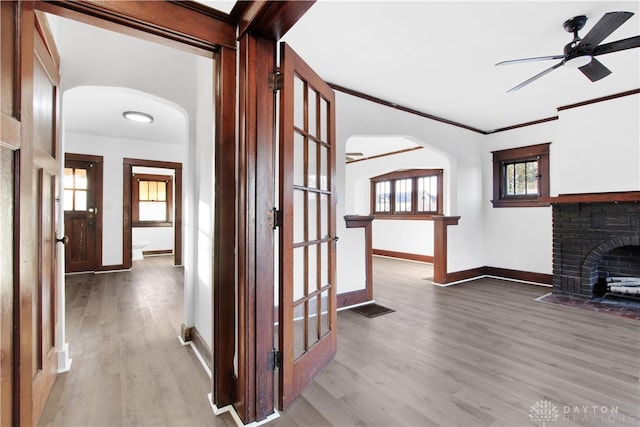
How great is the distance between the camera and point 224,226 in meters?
1.67

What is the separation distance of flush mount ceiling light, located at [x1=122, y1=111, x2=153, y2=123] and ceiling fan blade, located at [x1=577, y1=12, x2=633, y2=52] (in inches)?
191

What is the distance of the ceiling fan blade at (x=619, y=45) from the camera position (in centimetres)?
208

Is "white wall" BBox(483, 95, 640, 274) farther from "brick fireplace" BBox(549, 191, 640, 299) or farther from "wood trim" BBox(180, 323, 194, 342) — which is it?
"wood trim" BBox(180, 323, 194, 342)

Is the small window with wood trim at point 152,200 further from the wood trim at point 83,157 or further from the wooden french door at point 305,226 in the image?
the wooden french door at point 305,226

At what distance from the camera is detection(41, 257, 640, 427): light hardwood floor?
1661mm

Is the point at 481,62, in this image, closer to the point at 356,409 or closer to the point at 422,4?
the point at 422,4

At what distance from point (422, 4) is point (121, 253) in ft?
20.1

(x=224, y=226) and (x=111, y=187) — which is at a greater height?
(x=111, y=187)

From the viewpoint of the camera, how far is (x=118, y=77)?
2396 millimetres

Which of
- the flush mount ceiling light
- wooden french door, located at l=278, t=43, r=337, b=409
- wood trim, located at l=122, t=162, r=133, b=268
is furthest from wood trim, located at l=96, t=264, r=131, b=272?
wooden french door, located at l=278, t=43, r=337, b=409

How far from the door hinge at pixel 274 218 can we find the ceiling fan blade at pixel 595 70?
8.90 ft

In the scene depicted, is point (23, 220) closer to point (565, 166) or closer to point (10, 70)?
point (10, 70)

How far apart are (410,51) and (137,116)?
12.5 ft

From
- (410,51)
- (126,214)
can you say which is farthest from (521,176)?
(126,214)
